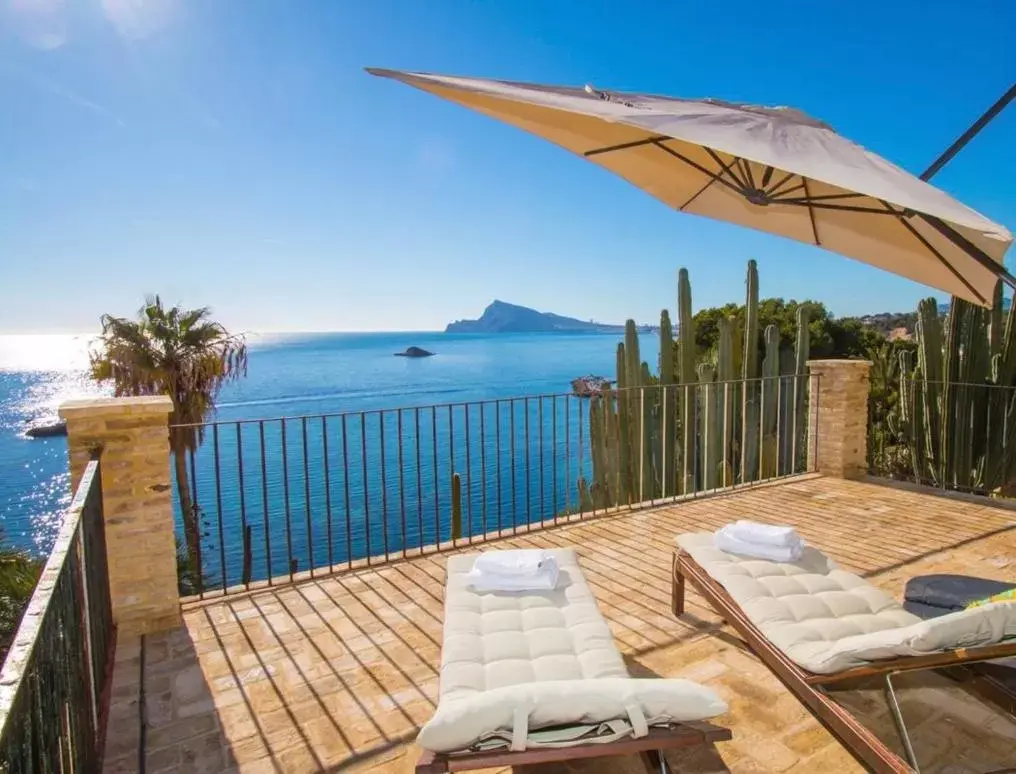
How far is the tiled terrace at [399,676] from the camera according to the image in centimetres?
197

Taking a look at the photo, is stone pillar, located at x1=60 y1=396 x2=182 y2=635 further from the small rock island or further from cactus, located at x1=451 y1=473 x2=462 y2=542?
the small rock island

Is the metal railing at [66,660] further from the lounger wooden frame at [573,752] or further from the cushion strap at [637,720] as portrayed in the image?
the cushion strap at [637,720]

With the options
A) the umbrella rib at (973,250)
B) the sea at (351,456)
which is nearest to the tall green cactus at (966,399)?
the sea at (351,456)

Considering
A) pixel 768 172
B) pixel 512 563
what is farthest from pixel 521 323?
pixel 512 563

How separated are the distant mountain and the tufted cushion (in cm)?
11411

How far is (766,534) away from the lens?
272 centimetres

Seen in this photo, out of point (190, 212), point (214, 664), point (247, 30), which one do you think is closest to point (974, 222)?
point (214, 664)

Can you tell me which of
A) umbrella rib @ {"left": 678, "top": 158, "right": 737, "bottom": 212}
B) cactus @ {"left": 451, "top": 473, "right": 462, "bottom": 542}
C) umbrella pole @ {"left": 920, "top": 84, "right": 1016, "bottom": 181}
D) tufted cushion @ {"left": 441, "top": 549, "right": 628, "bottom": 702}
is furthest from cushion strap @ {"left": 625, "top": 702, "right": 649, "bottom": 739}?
umbrella rib @ {"left": 678, "top": 158, "right": 737, "bottom": 212}

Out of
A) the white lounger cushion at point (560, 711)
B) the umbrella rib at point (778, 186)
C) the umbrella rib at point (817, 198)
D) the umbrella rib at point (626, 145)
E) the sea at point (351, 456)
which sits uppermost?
the umbrella rib at point (626, 145)

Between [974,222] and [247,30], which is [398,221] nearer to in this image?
[247,30]

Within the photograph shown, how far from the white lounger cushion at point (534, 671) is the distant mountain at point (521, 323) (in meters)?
114

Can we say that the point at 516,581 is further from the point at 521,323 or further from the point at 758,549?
the point at 521,323

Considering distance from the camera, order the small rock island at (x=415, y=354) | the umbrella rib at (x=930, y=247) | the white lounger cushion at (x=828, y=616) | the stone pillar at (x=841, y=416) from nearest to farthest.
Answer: the white lounger cushion at (x=828, y=616) → the umbrella rib at (x=930, y=247) → the stone pillar at (x=841, y=416) → the small rock island at (x=415, y=354)

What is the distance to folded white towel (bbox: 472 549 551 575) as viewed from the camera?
245cm
